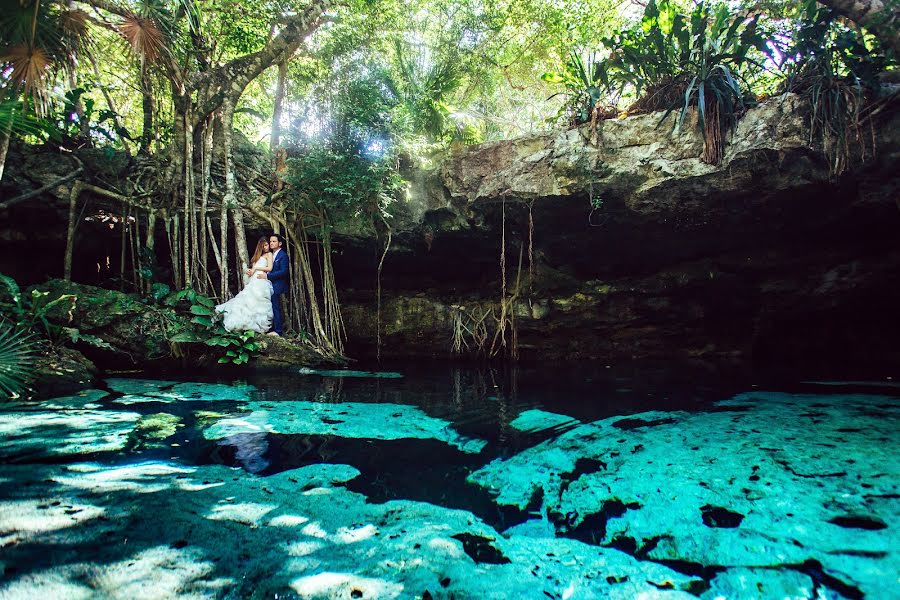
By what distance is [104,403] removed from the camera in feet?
9.38

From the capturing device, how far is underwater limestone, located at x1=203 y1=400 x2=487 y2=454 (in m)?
2.47

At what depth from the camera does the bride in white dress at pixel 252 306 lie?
489 cm

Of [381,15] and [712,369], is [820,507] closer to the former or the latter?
[712,369]

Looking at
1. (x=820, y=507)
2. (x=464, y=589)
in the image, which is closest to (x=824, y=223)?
(x=820, y=507)

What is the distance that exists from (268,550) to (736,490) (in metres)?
1.74

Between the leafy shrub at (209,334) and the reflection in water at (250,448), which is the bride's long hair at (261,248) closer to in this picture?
the leafy shrub at (209,334)

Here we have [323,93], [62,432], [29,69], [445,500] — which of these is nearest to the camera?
[445,500]

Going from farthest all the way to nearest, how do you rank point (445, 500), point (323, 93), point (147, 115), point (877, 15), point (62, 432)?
point (323, 93), point (147, 115), point (877, 15), point (62, 432), point (445, 500)

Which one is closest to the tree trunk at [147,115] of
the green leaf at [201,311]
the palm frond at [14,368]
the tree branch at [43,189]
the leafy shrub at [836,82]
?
the tree branch at [43,189]

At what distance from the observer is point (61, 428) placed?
2230 mm

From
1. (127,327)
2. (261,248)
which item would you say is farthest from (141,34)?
(127,327)

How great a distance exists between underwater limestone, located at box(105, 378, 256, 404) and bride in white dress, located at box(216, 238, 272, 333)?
122cm

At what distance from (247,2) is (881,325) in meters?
9.88

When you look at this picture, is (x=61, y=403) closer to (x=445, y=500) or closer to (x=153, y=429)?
(x=153, y=429)
